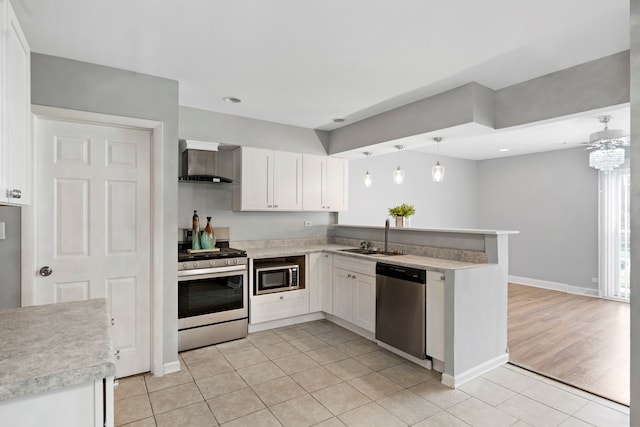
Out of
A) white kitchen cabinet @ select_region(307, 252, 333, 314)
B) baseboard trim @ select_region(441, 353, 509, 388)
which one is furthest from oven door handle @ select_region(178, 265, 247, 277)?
baseboard trim @ select_region(441, 353, 509, 388)

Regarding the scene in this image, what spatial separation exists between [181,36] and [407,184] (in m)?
4.89

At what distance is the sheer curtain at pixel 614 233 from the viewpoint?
5.41m

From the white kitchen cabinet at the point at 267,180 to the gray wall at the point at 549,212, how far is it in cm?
472

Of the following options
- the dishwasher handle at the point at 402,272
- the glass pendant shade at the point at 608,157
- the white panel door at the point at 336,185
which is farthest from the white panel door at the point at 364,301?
the glass pendant shade at the point at 608,157

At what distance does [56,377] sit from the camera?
1017 mm

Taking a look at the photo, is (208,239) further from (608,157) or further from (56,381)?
(608,157)

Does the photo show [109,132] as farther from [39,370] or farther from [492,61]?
[492,61]

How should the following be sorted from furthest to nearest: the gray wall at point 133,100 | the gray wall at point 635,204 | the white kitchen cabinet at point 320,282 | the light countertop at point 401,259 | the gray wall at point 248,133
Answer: the white kitchen cabinet at point 320,282, the gray wall at point 248,133, the light countertop at point 401,259, the gray wall at point 133,100, the gray wall at point 635,204

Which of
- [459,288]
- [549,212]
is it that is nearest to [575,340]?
[459,288]

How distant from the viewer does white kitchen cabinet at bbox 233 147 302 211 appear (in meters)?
4.12

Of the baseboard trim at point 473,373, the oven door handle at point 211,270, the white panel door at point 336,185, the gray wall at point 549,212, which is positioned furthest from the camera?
the gray wall at point 549,212

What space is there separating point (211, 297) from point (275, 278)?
78 centimetres

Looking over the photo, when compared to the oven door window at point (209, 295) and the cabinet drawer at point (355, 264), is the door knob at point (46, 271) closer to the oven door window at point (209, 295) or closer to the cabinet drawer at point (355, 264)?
the oven door window at point (209, 295)

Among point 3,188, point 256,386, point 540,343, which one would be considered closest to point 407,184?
point 540,343
